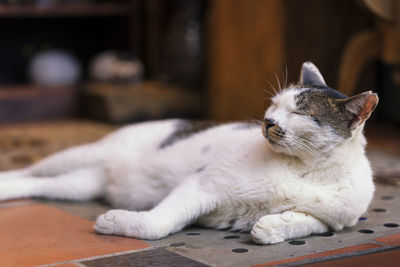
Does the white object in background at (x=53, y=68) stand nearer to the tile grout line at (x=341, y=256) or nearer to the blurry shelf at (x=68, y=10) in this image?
the blurry shelf at (x=68, y=10)

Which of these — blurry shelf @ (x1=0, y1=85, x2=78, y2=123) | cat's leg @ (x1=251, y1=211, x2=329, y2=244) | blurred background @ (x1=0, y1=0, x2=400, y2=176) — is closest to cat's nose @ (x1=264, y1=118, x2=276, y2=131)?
cat's leg @ (x1=251, y1=211, x2=329, y2=244)

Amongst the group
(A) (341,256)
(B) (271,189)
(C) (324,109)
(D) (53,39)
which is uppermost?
(D) (53,39)

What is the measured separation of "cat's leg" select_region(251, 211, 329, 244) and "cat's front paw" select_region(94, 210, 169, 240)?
291 mm

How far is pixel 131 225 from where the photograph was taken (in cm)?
189

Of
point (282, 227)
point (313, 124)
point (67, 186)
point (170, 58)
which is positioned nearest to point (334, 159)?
point (313, 124)

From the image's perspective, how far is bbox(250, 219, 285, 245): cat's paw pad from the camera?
5.94ft

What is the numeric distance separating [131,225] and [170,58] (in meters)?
3.00

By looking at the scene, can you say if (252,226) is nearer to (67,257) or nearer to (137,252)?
(137,252)

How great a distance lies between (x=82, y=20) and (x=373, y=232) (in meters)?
3.82

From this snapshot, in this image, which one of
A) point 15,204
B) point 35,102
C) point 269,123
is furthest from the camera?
point 35,102

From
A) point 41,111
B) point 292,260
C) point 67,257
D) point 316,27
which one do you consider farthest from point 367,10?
point 41,111

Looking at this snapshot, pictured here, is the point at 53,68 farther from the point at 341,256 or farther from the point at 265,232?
the point at 341,256

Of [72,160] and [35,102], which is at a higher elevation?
[35,102]

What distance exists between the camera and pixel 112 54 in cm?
482
